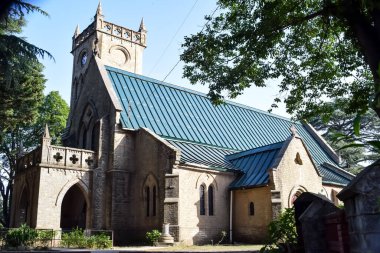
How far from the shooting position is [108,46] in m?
47.6

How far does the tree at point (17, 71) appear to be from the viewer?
61.8ft

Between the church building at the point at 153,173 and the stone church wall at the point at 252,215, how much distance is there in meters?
0.06

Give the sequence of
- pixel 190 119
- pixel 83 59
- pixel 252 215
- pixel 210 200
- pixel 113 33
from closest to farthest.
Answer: pixel 252 215 < pixel 210 200 < pixel 190 119 < pixel 113 33 < pixel 83 59

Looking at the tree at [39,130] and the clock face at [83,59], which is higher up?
the clock face at [83,59]

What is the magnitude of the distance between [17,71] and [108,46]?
29097 mm

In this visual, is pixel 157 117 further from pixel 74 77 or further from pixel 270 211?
pixel 74 77

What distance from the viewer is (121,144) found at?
2469 centimetres

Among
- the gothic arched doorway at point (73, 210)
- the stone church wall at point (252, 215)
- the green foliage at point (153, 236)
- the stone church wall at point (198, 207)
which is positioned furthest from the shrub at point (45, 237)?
the stone church wall at point (252, 215)

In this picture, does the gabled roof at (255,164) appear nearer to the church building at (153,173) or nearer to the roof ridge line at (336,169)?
the church building at (153,173)

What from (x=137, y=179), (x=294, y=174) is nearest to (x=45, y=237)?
(x=137, y=179)

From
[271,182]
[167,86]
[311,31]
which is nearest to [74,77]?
[167,86]

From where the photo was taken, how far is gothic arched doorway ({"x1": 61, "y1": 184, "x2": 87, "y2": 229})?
27156mm

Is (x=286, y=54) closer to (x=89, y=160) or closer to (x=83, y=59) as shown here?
(x=89, y=160)

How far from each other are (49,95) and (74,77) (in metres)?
10.3
